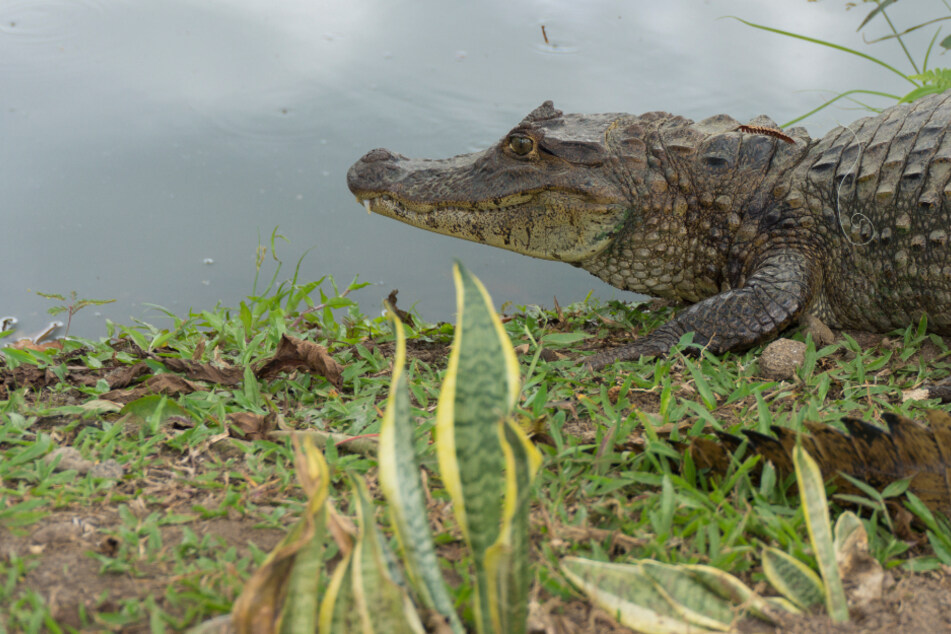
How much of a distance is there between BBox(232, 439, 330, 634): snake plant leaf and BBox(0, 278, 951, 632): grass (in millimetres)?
261

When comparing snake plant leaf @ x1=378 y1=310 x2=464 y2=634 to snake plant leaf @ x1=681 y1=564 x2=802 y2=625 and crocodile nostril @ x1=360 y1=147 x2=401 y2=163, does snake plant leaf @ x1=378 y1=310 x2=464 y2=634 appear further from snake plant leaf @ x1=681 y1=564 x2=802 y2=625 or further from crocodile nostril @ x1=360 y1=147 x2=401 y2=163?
crocodile nostril @ x1=360 y1=147 x2=401 y2=163

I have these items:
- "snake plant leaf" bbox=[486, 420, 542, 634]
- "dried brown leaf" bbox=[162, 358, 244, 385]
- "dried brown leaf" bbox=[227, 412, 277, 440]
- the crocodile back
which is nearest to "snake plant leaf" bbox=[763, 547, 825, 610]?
"snake plant leaf" bbox=[486, 420, 542, 634]

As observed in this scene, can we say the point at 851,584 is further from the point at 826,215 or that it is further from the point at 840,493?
the point at 826,215

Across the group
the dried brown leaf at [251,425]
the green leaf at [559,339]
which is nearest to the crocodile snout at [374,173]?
→ the green leaf at [559,339]

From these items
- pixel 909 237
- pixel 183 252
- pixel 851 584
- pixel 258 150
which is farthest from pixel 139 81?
pixel 851 584

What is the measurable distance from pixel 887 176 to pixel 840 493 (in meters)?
1.72

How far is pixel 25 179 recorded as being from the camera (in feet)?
12.8

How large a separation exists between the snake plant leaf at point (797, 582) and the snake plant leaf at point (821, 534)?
2 cm

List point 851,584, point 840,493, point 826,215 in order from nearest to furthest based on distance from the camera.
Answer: point 851,584, point 840,493, point 826,215

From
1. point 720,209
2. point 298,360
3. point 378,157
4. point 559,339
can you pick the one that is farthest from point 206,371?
point 720,209

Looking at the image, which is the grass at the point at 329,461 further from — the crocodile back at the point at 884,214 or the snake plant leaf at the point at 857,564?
the crocodile back at the point at 884,214

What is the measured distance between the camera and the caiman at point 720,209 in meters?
2.68

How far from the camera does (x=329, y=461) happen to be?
1.67 meters

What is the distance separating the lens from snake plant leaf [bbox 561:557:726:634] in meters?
1.11
